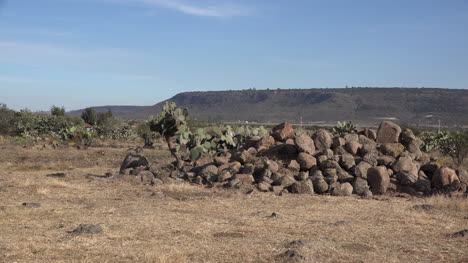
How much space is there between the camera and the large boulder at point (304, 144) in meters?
19.5

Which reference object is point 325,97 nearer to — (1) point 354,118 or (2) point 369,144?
(1) point 354,118

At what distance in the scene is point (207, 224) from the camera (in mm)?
11359

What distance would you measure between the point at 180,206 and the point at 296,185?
4.56m

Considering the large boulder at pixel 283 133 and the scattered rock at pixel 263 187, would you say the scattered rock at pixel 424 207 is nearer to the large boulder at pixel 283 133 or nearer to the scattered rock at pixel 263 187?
the scattered rock at pixel 263 187

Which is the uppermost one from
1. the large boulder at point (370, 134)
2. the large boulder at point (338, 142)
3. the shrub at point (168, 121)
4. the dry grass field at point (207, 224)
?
the shrub at point (168, 121)

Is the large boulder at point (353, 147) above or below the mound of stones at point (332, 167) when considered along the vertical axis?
above

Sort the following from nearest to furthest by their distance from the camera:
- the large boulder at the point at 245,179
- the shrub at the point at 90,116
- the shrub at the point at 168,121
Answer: the large boulder at the point at 245,179 → the shrub at the point at 168,121 → the shrub at the point at 90,116

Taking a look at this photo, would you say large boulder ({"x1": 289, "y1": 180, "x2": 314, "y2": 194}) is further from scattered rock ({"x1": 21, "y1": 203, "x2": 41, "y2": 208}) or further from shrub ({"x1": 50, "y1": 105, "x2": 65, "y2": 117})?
shrub ({"x1": 50, "y1": 105, "x2": 65, "y2": 117})

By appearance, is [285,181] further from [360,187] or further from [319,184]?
[360,187]

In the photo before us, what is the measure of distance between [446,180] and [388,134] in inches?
165

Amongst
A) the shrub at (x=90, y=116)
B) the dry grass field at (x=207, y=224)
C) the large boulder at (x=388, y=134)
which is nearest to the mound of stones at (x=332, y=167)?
the large boulder at (x=388, y=134)

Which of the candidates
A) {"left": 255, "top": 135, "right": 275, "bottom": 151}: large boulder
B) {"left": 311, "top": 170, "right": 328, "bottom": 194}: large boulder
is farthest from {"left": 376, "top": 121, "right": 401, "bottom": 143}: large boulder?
{"left": 311, "top": 170, "right": 328, "bottom": 194}: large boulder

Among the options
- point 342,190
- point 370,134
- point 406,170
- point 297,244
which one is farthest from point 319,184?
point 297,244

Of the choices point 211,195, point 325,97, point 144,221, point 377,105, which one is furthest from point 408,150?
point 325,97
